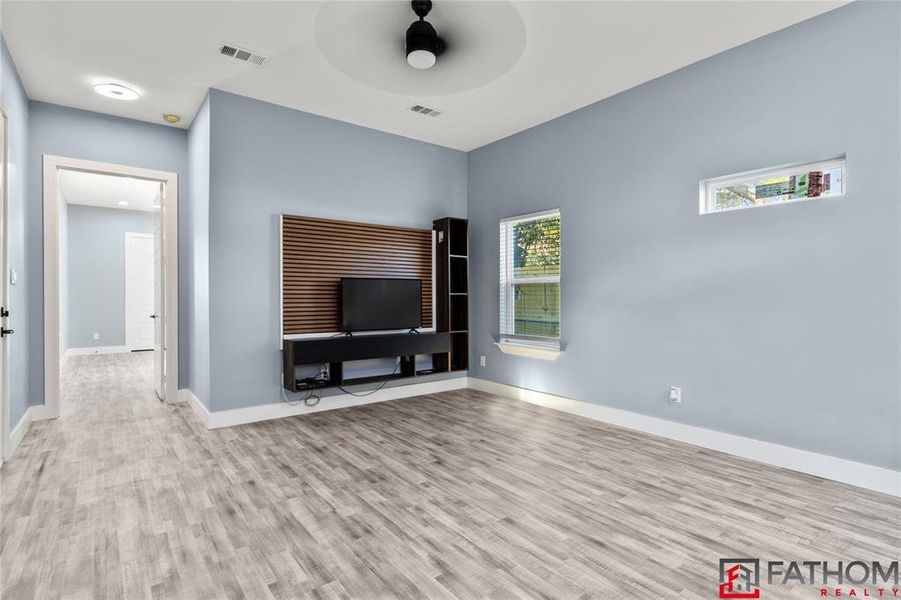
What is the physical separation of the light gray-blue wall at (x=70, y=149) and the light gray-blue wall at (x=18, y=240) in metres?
0.04

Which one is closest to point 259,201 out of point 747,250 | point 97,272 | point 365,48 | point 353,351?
point 353,351

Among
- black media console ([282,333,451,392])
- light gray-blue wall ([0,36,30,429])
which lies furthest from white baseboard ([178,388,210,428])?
light gray-blue wall ([0,36,30,429])

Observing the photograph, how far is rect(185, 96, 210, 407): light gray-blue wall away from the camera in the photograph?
12.7 ft

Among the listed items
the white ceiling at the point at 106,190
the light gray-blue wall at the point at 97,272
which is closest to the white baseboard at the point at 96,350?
the light gray-blue wall at the point at 97,272

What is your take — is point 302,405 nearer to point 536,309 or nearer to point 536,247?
point 536,309

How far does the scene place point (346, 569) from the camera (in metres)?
1.85

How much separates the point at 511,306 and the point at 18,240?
4391 mm

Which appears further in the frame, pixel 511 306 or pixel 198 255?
pixel 511 306

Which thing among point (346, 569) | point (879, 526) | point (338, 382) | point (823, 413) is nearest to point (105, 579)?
point (346, 569)

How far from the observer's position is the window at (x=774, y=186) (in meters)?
2.77

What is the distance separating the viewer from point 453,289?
533 cm

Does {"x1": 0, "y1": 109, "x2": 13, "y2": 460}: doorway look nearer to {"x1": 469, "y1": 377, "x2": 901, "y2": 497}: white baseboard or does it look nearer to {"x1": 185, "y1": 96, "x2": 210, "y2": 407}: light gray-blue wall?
{"x1": 185, "y1": 96, "x2": 210, "y2": 407}: light gray-blue wall

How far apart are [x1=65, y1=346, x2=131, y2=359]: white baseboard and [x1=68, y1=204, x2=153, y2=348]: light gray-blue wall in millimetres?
60

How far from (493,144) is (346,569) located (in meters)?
4.53
